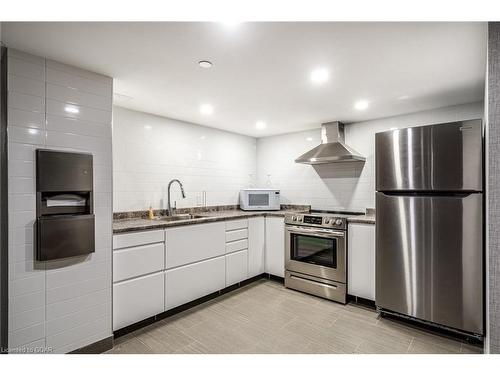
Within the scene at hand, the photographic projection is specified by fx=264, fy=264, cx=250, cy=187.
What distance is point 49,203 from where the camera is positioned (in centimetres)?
182

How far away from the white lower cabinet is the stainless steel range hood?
5.71ft

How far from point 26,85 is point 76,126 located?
14.0 inches

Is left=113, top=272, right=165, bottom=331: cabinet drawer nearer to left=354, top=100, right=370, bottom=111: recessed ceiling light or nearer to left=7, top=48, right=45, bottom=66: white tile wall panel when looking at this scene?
left=7, top=48, right=45, bottom=66: white tile wall panel

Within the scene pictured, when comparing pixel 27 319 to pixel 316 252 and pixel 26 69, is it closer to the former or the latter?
pixel 26 69

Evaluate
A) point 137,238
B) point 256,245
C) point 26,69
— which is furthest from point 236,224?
point 26,69

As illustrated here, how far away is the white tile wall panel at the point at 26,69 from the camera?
1671 millimetres

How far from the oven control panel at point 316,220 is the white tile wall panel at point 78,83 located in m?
2.39

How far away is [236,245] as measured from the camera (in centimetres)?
331

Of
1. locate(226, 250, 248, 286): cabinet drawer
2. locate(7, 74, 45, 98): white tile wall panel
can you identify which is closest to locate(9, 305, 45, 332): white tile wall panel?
locate(7, 74, 45, 98): white tile wall panel

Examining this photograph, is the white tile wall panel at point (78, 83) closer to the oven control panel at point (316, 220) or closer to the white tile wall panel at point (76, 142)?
the white tile wall panel at point (76, 142)

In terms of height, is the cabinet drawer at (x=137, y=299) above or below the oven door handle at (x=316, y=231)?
below

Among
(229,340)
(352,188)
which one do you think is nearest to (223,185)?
(352,188)

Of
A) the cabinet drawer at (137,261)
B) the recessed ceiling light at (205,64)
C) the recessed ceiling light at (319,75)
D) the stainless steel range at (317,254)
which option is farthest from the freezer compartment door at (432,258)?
the cabinet drawer at (137,261)
